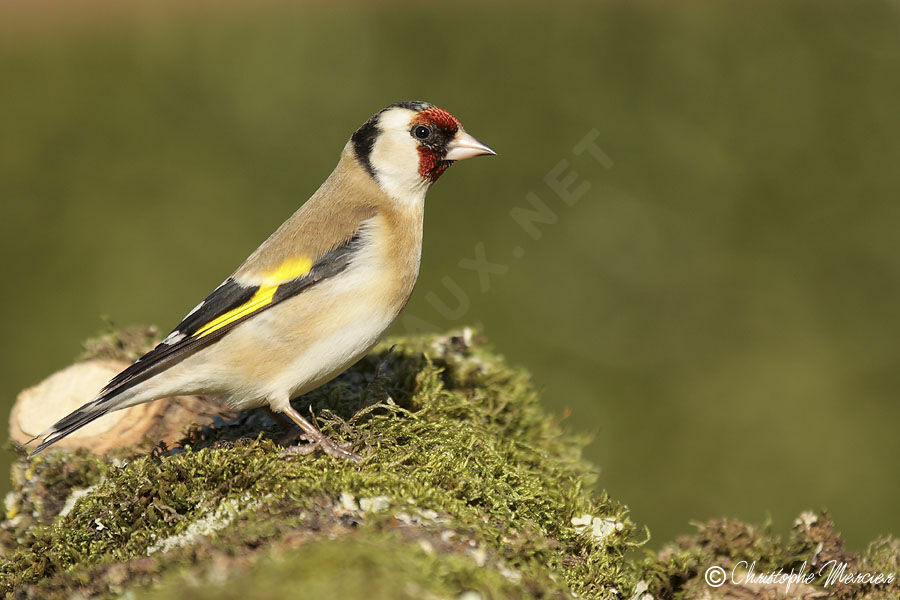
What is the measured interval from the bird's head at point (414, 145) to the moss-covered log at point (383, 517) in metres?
0.98

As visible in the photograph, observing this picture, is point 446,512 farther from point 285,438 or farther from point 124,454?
point 124,454

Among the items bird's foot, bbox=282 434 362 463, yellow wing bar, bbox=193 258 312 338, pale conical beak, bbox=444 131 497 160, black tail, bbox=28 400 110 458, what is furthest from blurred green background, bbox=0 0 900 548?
black tail, bbox=28 400 110 458

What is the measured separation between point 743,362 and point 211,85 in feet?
20.6

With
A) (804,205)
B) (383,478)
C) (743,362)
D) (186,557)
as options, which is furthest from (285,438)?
(804,205)

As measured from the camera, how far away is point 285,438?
376 centimetres

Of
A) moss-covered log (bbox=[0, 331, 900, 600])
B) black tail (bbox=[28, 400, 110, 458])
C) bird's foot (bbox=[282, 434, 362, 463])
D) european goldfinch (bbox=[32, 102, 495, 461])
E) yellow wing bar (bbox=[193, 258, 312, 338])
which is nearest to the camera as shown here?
moss-covered log (bbox=[0, 331, 900, 600])

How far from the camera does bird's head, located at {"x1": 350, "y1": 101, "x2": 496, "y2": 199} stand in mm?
4359

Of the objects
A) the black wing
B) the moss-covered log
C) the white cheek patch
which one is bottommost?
the moss-covered log

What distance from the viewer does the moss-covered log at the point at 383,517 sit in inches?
86.0

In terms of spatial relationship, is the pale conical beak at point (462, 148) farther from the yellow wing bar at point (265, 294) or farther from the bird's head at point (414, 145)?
the yellow wing bar at point (265, 294)

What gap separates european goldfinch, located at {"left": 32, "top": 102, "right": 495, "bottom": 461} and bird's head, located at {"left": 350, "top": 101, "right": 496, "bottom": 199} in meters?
0.44

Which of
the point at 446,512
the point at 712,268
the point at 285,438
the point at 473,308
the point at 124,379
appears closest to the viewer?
the point at 446,512

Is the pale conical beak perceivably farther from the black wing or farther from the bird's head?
the black wing

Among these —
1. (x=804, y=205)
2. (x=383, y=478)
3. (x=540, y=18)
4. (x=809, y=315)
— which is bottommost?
(x=383, y=478)
